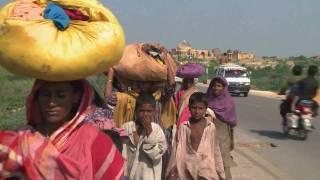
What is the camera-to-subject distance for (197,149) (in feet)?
17.6

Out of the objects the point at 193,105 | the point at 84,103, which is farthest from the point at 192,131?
the point at 84,103

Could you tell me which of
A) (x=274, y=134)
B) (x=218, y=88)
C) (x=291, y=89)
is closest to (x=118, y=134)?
(x=218, y=88)

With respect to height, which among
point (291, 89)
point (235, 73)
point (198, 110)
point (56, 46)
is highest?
point (56, 46)

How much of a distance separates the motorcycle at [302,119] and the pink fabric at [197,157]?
7983mm

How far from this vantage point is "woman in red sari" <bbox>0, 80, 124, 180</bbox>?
250cm

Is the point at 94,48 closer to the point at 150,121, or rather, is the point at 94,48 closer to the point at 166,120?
the point at 150,121

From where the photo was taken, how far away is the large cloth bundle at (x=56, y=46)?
246 centimetres

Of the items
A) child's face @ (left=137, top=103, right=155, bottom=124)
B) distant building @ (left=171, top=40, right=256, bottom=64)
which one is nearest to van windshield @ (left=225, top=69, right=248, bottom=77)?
child's face @ (left=137, top=103, right=155, bottom=124)

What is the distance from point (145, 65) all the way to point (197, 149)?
86 cm

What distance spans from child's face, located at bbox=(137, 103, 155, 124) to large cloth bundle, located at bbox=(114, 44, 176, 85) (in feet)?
2.34

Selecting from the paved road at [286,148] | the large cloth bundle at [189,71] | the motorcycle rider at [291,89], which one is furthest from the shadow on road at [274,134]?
the large cloth bundle at [189,71]

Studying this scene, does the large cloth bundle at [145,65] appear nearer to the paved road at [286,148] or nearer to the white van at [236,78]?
the paved road at [286,148]

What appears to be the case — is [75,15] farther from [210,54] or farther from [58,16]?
[210,54]

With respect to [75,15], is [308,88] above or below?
below
